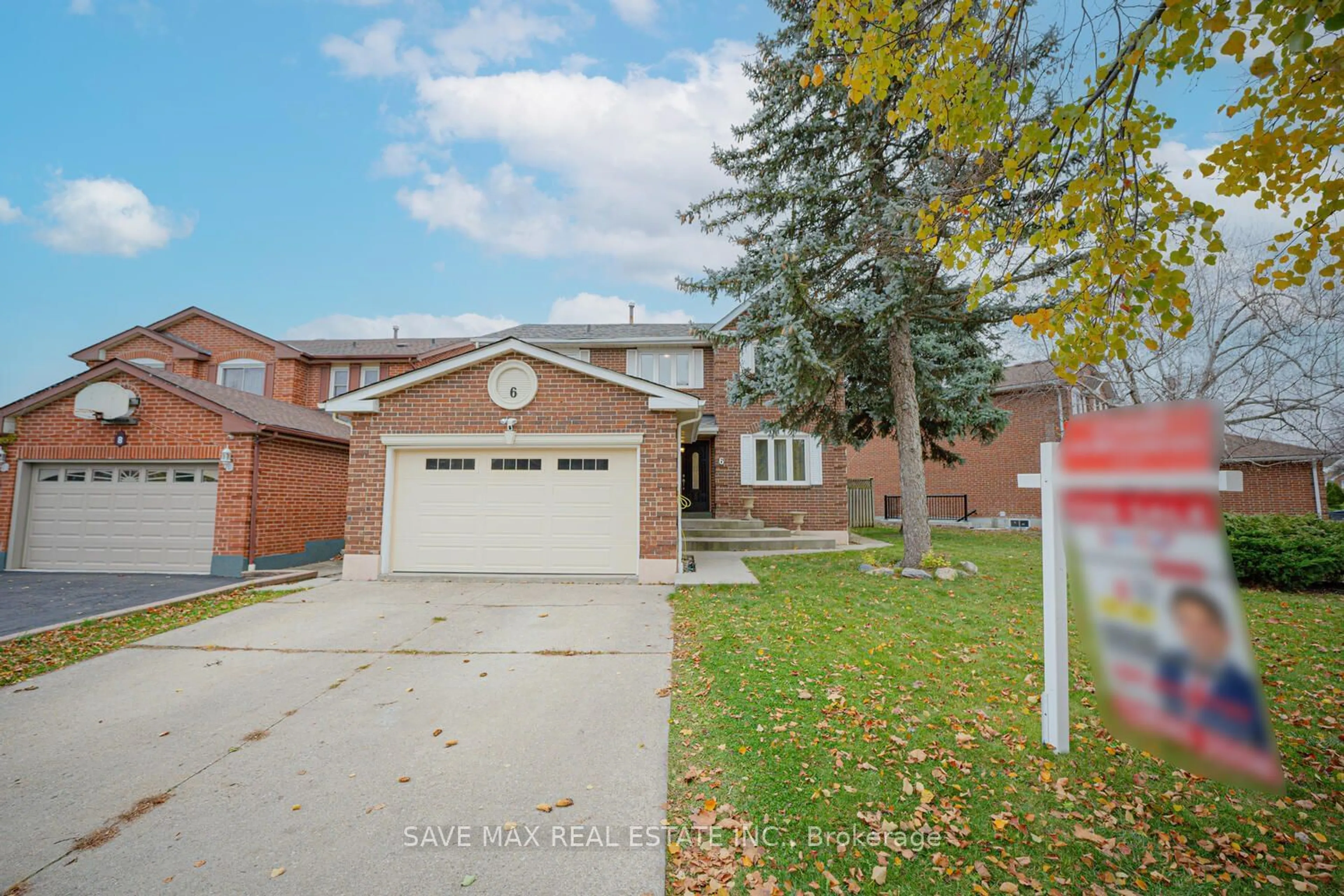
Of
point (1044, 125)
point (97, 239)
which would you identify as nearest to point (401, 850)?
point (1044, 125)

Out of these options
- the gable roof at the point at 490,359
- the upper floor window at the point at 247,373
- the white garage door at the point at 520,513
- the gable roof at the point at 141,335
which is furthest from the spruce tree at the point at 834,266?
the gable roof at the point at 141,335

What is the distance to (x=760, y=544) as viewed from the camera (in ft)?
49.5

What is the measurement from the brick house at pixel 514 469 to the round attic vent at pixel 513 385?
19 millimetres

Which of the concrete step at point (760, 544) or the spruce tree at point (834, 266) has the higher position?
the spruce tree at point (834, 266)

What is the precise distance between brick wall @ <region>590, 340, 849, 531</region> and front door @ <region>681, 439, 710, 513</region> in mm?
637

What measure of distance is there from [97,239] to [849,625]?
110ft

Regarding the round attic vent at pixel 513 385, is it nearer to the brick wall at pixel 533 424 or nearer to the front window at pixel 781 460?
the brick wall at pixel 533 424

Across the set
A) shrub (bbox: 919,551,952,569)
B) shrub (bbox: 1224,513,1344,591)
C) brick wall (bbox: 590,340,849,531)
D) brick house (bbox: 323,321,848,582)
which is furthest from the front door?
shrub (bbox: 1224,513,1344,591)

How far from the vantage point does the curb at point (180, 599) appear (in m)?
7.21

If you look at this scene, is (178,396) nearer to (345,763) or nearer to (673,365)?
(345,763)

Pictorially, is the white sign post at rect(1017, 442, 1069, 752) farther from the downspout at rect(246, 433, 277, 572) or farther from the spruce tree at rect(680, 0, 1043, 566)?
the downspout at rect(246, 433, 277, 572)

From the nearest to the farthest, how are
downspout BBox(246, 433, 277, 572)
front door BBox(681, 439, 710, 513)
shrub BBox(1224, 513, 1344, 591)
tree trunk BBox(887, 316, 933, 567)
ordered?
shrub BBox(1224, 513, 1344, 591) < tree trunk BBox(887, 316, 933, 567) < downspout BBox(246, 433, 277, 572) < front door BBox(681, 439, 710, 513)

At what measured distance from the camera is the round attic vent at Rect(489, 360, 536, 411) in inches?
409

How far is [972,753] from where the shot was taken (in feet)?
13.2
